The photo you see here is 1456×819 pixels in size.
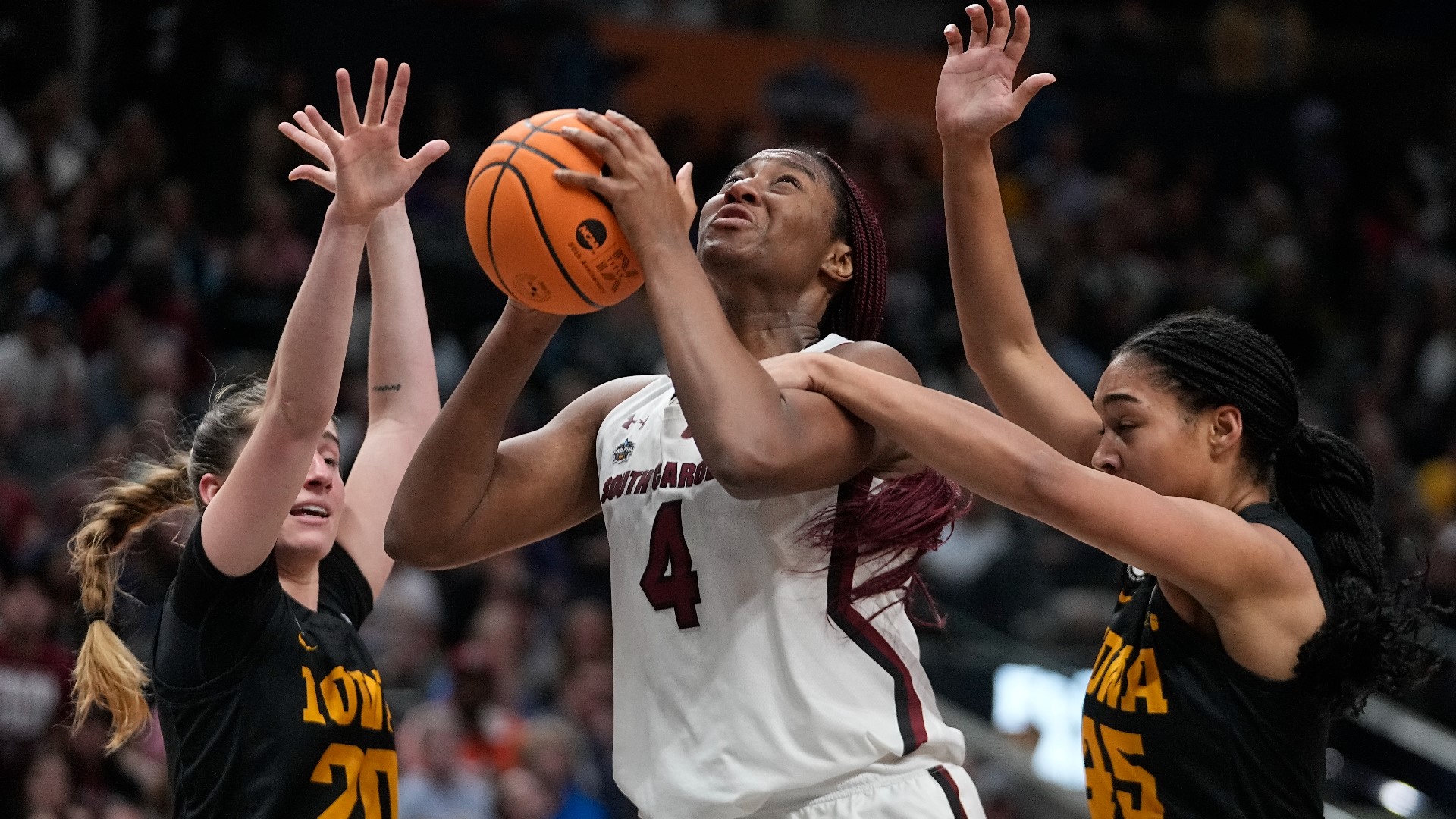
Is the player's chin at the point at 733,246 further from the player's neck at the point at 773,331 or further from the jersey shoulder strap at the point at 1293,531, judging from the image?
the jersey shoulder strap at the point at 1293,531

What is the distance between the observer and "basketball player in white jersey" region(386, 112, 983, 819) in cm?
285

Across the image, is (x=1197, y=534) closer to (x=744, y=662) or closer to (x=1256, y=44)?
(x=744, y=662)

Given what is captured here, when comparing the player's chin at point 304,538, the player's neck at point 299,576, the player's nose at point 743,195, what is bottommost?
the player's neck at point 299,576

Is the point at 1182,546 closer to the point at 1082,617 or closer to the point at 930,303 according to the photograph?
the point at 1082,617

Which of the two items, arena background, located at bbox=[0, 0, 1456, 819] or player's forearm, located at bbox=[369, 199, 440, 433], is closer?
player's forearm, located at bbox=[369, 199, 440, 433]

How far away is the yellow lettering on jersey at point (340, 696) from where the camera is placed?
3.48 m

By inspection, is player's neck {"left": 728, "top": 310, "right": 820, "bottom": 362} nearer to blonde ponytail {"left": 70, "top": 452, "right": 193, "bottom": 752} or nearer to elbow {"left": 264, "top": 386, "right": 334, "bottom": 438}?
elbow {"left": 264, "top": 386, "right": 334, "bottom": 438}

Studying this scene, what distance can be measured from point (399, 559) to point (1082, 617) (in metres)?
6.21

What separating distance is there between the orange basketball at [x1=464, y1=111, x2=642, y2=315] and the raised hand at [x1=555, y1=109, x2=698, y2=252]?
0.10ft

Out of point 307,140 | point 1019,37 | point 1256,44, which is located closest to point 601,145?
point 307,140

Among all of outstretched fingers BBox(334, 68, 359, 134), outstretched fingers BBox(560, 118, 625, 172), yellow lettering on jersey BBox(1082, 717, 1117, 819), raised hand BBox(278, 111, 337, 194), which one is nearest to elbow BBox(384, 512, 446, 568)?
raised hand BBox(278, 111, 337, 194)

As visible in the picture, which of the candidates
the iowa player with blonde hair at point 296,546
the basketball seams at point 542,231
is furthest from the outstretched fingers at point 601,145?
the iowa player with blonde hair at point 296,546

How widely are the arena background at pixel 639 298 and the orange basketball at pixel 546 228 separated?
1.86 meters

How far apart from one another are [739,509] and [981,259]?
3.33 feet
